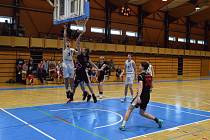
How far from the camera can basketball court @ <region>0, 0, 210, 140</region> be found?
676 centimetres

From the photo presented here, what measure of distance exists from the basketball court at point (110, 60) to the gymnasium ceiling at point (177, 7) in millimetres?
111

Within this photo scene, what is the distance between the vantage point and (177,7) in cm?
3188

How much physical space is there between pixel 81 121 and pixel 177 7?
90.3ft

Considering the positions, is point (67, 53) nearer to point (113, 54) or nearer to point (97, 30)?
point (113, 54)

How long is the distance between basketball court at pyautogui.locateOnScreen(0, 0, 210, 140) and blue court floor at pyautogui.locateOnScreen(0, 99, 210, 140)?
0.07ft

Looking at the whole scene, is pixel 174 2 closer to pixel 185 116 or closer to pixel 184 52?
pixel 184 52

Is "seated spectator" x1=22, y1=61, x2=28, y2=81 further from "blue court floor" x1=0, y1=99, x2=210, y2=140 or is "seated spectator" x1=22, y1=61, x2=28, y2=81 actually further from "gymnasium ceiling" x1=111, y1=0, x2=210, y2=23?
"gymnasium ceiling" x1=111, y1=0, x2=210, y2=23

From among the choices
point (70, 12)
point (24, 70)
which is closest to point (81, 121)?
point (70, 12)

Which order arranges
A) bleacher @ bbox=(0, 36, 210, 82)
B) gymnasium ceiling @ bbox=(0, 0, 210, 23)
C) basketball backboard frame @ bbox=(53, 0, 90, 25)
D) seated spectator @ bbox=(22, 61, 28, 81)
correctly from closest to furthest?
basketball backboard frame @ bbox=(53, 0, 90, 25) < seated spectator @ bbox=(22, 61, 28, 81) < bleacher @ bbox=(0, 36, 210, 82) < gymnasium ceiling @ bbox=(0, 0, 210, 23)

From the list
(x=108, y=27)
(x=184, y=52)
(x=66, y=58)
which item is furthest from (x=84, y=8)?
(x=184, y=52)

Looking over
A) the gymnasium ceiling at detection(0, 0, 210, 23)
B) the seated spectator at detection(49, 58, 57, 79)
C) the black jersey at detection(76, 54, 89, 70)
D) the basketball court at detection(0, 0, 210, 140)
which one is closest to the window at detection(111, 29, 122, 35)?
the basketball court at detection(0, 0, 210, 140)

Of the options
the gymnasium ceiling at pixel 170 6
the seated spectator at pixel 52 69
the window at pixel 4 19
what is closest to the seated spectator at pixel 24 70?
the seated spectator at pixel 52 69

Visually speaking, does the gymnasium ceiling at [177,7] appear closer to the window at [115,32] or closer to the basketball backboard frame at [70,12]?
the window at [115,32]

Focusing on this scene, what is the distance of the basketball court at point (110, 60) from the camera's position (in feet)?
22.2
